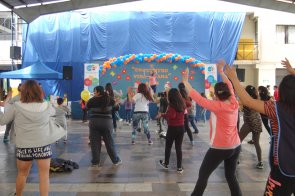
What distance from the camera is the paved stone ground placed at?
20.4ft

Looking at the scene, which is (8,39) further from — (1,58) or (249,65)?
(249,65)

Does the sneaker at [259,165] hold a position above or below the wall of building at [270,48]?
below

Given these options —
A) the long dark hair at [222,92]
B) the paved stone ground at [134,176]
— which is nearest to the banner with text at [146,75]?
the paved stone ground at [134,176]

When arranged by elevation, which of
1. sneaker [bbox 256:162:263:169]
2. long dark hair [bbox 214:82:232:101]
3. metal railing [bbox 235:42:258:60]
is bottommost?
sneaker [bbox 256:162:263:169]

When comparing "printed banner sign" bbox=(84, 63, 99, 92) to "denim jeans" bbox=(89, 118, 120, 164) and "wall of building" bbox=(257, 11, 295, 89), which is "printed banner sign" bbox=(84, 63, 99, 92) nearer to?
"denim jeans" bbox=(89, 118, 120, 164)

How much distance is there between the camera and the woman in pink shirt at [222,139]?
486cm

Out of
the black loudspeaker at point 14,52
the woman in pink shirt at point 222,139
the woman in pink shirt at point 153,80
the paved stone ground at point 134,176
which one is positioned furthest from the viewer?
the woman in pink shirt at point 153,80

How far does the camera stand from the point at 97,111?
790 cm

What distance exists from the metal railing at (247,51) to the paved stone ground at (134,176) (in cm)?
1881

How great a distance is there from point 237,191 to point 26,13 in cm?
1469

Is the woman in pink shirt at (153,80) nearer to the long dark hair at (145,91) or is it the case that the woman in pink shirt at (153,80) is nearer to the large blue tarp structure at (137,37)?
the large blue tarp structure at (137,37)

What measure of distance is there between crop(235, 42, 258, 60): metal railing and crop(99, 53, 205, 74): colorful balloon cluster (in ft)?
28.0

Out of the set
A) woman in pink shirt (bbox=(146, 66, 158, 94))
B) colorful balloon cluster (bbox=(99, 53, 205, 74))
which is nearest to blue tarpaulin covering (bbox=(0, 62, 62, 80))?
colorful balloon cluster (bbox=(99, 53, 205, 74))

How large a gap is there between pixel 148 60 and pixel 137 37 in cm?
299
